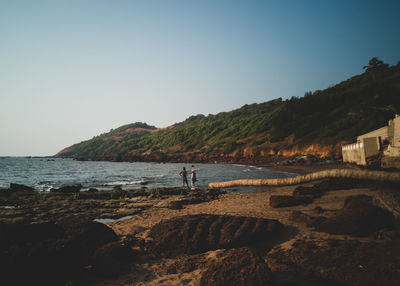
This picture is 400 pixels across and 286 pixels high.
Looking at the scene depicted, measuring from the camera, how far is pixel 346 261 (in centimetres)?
338

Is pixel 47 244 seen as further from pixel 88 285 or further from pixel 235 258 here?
pixel 235 258

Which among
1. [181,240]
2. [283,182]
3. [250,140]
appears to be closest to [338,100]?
[250,140]

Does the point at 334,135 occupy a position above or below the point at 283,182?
above

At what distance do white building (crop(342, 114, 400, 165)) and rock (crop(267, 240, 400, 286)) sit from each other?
31.1 feet

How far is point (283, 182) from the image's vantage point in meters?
6.20

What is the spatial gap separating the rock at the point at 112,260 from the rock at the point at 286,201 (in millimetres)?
5850

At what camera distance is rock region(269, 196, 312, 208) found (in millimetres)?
8320

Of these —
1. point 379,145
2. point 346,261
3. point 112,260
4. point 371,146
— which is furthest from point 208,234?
point 371,146

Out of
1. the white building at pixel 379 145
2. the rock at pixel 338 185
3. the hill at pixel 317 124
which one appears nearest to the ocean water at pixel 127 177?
the rock at pixel 338 185

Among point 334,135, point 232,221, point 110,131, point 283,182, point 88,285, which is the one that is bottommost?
point 88,285

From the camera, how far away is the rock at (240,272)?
2.83 metres

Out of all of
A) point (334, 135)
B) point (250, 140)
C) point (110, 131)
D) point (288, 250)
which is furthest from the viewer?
point (110, 131)

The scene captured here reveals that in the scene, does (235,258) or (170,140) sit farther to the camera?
(170,140)

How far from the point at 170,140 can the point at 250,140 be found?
5100cm
